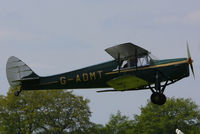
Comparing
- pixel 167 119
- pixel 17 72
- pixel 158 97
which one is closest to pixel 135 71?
pixel 158 97

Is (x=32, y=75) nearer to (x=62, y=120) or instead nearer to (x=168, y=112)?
(x=62, y=120)

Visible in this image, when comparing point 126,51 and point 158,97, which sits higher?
point 126,51

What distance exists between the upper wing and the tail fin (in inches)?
218

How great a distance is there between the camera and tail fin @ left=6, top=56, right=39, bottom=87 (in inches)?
944

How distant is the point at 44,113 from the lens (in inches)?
2232

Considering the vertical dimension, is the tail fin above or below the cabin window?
above

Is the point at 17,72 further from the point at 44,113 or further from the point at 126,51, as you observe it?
the point at 44,113

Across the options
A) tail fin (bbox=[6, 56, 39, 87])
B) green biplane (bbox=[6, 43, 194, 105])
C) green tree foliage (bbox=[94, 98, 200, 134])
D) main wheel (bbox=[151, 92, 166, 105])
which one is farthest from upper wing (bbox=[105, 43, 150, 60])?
green tree foliage (bbox=[94, 98, 200, 134])

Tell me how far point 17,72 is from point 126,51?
728 centimetres

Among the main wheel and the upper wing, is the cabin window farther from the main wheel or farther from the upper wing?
the main wheel

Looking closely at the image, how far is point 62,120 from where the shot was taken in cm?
5684

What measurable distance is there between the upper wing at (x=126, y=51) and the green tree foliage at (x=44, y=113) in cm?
3644

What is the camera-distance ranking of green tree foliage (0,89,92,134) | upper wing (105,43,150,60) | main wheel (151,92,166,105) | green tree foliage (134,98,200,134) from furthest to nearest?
green tree foliage (134,98,200,134), green tree foliage (0,89,92,134), main wheel (151,92,166,105), upper wing (105,43,150,60)

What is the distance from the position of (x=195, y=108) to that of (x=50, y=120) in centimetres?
2175
